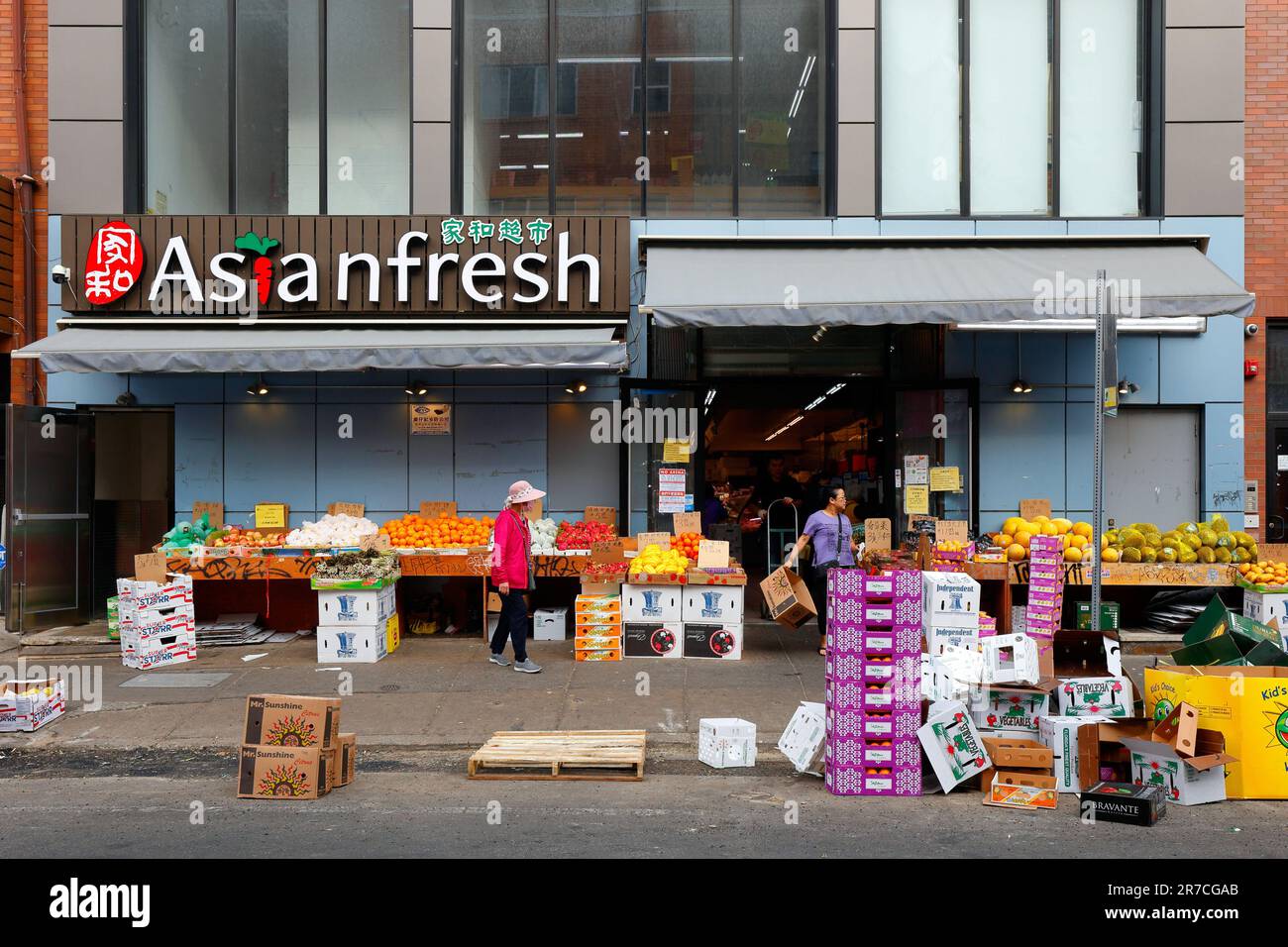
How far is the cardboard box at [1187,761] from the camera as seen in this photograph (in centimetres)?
600

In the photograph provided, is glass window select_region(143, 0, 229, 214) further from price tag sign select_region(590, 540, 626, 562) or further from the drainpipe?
price tag sign select_region(590, 540, 626, 562)

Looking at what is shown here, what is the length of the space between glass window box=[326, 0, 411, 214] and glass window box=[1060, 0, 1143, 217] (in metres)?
8.85

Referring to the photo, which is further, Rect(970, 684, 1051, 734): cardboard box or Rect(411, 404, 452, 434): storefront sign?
Rect(411, 404, 452, 434): storefront sign

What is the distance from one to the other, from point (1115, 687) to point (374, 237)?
9748mm

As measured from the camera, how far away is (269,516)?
11922mm

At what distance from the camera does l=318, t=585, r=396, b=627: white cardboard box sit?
10.3 m

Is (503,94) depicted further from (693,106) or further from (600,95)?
(693,106)

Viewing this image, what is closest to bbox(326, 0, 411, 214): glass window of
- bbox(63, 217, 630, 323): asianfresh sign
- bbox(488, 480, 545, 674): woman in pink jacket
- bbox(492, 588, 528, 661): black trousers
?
bbox(63, 217, 630, 323): asianfresh sign

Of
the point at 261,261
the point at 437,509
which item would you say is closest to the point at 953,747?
the point at 437,509

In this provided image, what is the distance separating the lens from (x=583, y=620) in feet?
33.9

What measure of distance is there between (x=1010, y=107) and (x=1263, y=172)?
356 centimetres

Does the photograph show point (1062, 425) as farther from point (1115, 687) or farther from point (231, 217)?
point (231, 217)

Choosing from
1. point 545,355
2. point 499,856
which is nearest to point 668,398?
point 545,355

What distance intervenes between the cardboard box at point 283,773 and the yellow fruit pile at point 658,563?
4.67m
